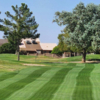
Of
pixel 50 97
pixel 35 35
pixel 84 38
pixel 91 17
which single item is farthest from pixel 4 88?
pixel 35 35

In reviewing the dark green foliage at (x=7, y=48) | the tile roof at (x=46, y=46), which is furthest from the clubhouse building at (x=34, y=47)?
the dark green foliage at (x=7, y=48)

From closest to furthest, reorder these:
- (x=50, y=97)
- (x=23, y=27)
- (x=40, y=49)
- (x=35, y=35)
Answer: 1. (x=50, y=97)
2. (x=23, y=27)
3. (x=35, y=35)
4. (x=40, y=49)

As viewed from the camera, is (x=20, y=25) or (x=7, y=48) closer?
(x=20, y=25)

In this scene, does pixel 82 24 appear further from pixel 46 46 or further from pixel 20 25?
pixel 46 46

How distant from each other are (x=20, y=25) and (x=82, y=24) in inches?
598

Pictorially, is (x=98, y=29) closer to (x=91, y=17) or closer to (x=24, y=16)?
(x=91, y=17)

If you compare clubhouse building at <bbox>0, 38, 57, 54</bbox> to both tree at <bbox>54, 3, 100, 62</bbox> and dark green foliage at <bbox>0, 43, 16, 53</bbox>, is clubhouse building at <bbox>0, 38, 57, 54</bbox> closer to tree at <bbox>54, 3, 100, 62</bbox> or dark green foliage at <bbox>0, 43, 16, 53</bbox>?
dark green foliage at <bbox>0, 43, 16, 53</bbox>

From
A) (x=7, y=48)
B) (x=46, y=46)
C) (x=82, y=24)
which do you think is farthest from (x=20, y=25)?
(x=46, y=46)

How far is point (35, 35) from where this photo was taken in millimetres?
50344

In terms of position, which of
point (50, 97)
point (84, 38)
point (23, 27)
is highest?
point (23, 27)

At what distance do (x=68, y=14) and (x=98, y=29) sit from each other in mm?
5892

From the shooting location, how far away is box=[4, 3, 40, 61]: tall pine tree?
4616 centimetres

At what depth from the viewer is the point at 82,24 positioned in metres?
37.0

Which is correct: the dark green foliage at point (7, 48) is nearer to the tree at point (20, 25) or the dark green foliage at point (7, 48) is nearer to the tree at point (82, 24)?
the tree at point (20, 25)
